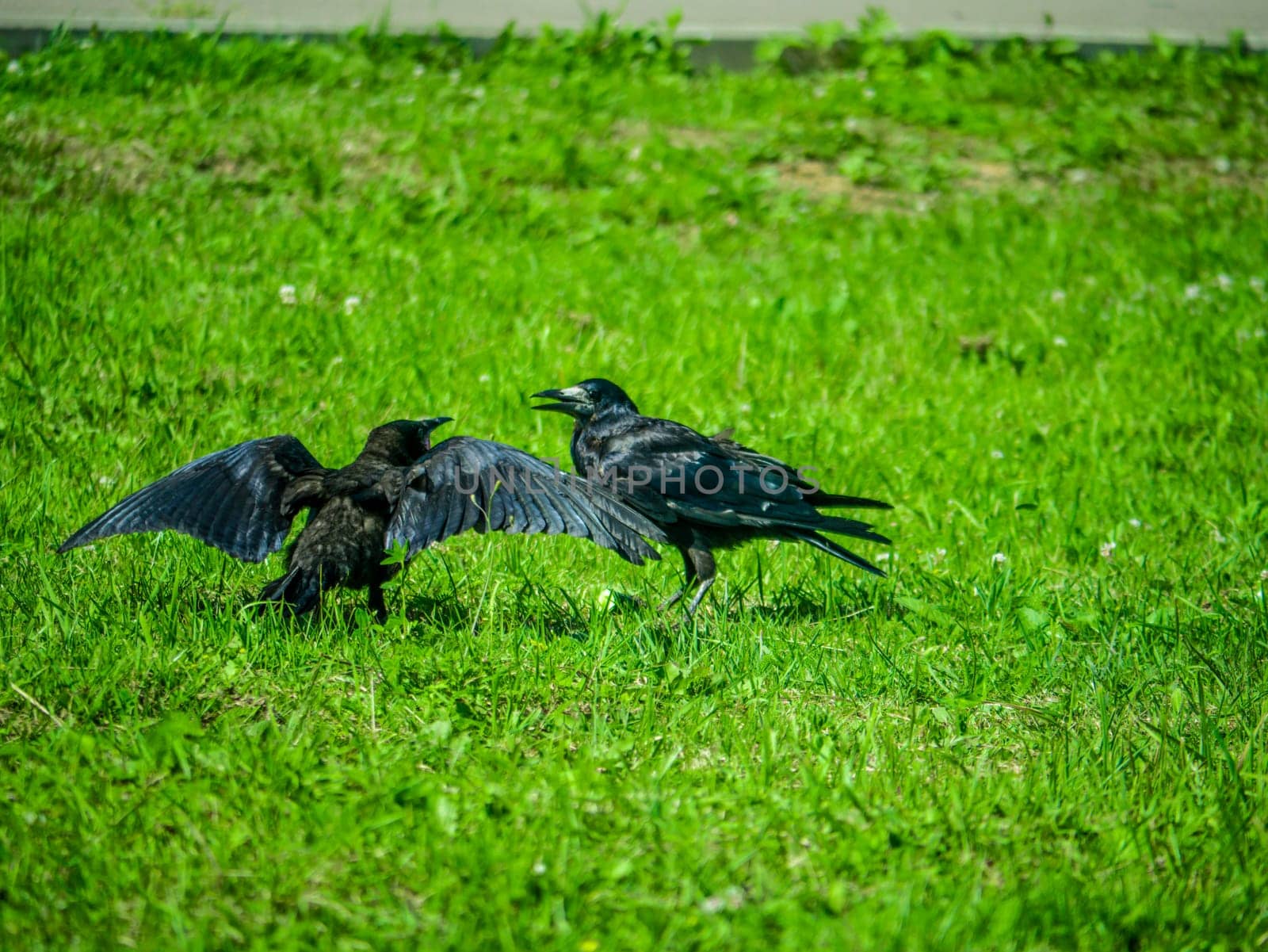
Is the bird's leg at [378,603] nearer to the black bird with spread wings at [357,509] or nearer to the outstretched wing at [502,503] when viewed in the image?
the black bird with spread wings at [357,509]

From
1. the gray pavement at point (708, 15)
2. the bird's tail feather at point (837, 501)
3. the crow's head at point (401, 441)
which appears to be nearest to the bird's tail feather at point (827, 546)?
the bird's tail feather at point (837, 501)

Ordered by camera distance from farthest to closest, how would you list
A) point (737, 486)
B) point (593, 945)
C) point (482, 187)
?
point (482, 187) < point (737, 486) < point (593, 945)

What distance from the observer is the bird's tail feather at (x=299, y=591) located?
4.04m

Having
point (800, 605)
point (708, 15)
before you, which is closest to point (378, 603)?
point (800, 605)

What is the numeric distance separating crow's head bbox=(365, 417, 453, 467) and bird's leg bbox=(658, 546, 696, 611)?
1.05m

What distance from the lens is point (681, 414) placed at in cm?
630

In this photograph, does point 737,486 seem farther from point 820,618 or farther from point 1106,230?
point 1106,230

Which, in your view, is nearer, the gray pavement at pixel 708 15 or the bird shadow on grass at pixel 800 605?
the bird shadow on grass at pixel 800 605

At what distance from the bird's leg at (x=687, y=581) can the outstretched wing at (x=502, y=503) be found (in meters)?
0.59

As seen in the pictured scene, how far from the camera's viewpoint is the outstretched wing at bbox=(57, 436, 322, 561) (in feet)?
12.9

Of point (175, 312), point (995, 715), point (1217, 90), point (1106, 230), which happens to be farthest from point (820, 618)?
point (1217, 90)

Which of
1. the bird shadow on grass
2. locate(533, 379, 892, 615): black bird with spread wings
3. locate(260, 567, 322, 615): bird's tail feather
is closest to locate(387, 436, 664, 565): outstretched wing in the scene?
locate(260, 567, 322, 615): bird's tail feather

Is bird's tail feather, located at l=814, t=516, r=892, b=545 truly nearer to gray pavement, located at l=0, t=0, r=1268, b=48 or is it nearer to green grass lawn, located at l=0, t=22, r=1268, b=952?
green grass lawn, located at l=0, t=22, r=1268, b=952

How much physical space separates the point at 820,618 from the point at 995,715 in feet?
2.91
